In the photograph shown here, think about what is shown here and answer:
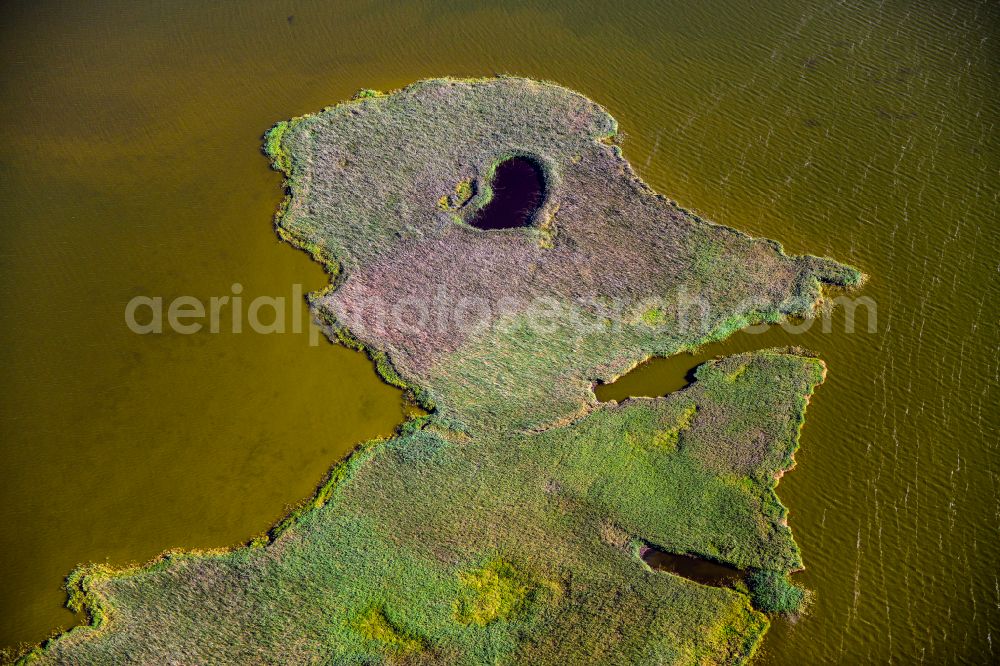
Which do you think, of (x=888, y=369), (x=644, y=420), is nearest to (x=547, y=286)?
(x=644, y=420)

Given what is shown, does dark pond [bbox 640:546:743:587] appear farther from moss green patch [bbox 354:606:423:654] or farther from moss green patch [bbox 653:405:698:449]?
moss green patch [bbox 354:606:423:654]

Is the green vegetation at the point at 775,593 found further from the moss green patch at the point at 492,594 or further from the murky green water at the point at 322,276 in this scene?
the moss green patch at the point at 492,594

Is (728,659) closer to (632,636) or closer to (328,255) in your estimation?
(632,636)

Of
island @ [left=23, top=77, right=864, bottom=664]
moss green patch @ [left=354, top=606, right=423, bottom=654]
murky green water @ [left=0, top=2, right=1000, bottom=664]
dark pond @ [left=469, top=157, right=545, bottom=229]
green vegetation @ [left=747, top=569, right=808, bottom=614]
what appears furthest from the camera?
dark pond @ [left=469, top=157, right=545, bottom=229]

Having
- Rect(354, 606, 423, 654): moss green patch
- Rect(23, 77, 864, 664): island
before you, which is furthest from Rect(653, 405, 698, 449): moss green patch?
Rect(354, 606, 423, 654): moss green patch

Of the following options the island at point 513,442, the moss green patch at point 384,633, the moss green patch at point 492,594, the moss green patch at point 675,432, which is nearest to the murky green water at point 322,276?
the island at point 513,442

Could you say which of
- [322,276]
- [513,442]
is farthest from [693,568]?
[322,276]

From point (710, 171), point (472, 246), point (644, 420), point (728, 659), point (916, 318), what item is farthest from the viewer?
point (710, 171)
